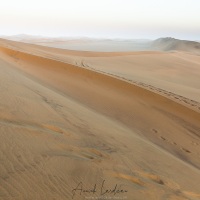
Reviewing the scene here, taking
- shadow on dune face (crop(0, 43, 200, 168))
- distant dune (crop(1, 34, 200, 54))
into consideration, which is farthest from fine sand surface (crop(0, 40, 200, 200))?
distant dune (crop(1, 34, 200, 54))

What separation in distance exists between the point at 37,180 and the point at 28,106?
2.17m

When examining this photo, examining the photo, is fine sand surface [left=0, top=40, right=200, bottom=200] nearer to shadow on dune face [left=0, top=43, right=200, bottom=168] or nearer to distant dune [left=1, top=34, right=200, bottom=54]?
shadow on dune face [left=0, top=43, right=200, bottom=168]

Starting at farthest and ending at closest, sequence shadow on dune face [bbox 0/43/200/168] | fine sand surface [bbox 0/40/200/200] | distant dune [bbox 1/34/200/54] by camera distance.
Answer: distant dune [bbox 1/34/200/54] < shadow on dune face [bbox 0/43/200/168] < fine sand surface [bbox 0/40/200/200]

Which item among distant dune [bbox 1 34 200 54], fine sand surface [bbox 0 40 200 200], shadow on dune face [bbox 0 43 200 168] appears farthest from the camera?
distant dune [bbox 1 34 200 54]

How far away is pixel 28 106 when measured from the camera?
4387 millimetres

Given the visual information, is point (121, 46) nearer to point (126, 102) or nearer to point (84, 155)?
point (126, 102)

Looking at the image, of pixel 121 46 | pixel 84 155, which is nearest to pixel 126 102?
pixel 84 155

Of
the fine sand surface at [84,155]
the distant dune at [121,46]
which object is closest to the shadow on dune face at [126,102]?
the fine sand surface at [84,155]

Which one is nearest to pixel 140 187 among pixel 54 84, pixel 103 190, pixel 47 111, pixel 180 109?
pixel 103 190

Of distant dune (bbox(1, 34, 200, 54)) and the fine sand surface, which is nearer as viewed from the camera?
the fine sand surface

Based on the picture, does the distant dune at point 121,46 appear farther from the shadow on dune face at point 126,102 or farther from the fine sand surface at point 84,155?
the fine sand surface at point 84,155

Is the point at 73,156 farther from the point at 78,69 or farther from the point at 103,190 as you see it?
the point at 78,69

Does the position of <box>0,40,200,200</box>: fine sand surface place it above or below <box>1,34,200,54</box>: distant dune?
below

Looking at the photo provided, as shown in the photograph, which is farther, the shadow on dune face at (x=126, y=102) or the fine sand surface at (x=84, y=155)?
the shadow on dune face at (x=126, y=102)
